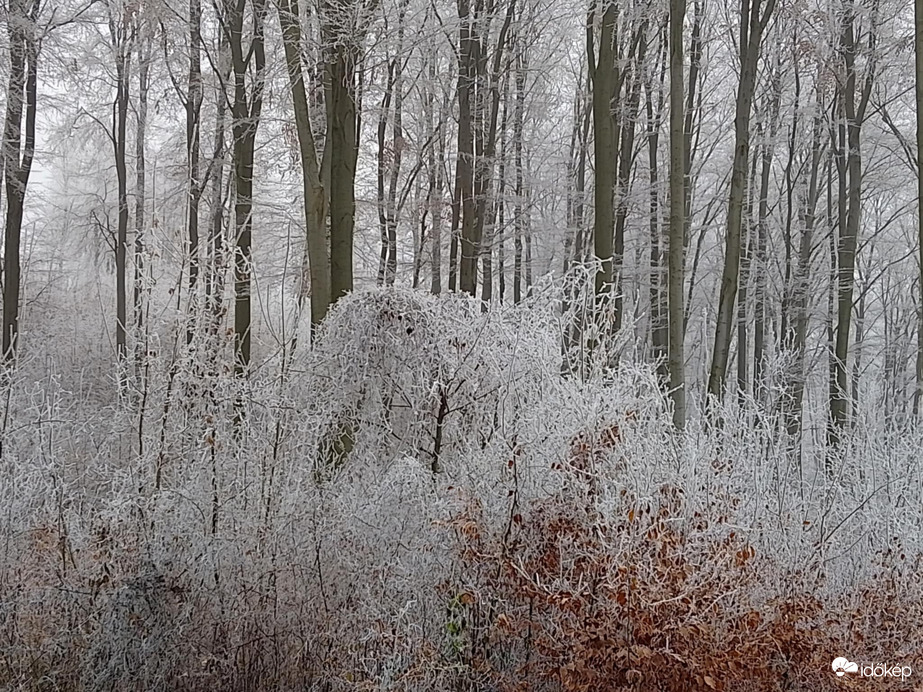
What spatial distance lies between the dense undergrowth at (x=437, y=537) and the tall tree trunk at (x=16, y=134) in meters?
5.43

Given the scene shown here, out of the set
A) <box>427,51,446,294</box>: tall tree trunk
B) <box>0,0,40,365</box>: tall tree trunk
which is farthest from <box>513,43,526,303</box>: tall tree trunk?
<box>0,0,40,365</box>: tall tree trunk

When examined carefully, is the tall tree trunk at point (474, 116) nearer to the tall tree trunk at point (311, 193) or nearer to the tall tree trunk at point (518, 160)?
the tall tree trunk at point (518, 160)

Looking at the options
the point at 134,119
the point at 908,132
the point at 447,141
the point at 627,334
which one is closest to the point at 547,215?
the point at 447,141

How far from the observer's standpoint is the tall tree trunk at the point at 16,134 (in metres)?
9.79

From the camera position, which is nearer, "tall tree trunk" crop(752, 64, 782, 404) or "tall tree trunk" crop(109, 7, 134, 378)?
"tall tree trunk" crop(752, 64, 782, 404)

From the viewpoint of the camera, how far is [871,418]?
590cm

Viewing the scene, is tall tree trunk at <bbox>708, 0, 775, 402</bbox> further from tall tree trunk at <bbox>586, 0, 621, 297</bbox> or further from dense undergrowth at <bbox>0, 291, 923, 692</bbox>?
dense undergrowth at <bbox>0, 291, 923, 692</bbox>

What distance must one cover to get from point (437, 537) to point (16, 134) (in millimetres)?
9680

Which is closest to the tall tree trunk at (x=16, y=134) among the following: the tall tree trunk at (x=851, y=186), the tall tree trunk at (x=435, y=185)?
the tall tree trunk at (x=435, y=185)

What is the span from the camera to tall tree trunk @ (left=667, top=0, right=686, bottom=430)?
6.33 metres

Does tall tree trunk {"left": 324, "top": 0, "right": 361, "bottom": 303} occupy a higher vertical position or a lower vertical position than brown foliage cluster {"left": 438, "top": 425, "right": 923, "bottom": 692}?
higher

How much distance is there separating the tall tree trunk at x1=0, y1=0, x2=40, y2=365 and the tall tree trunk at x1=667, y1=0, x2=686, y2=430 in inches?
294

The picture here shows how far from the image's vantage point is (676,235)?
646 cm

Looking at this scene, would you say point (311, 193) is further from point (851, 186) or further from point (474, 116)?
point (851, 186)
